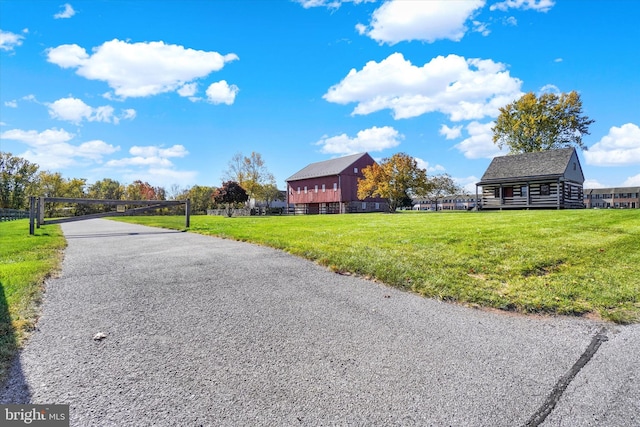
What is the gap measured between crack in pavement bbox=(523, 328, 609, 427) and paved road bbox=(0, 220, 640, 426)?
16mm

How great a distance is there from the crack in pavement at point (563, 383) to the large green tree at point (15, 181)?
6781 cm

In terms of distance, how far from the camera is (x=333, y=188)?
43.6 meters

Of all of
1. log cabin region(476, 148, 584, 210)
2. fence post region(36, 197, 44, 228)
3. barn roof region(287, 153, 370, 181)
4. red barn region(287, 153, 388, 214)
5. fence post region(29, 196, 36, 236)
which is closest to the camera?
fence post region(29, 196, 36, 236)

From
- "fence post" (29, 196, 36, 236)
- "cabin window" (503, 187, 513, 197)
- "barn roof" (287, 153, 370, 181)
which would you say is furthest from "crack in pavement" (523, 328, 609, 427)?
"barn roof" (287, 153, 370, 181)

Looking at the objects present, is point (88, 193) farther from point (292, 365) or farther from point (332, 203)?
point (292, 365)

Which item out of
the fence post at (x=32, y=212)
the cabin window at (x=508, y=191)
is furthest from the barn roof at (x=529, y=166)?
the fence post at (x=32, y=212)

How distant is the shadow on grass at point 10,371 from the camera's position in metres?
2.28

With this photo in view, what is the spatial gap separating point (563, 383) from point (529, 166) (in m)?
33.2

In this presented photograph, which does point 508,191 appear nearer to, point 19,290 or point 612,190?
point 19,290

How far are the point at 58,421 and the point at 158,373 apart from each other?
0.62 meters

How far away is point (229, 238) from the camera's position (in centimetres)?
1057

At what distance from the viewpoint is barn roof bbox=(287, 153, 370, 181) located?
43.6 metres

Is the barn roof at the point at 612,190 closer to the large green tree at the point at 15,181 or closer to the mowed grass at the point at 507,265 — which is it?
the mowed grass at the point at 507,265

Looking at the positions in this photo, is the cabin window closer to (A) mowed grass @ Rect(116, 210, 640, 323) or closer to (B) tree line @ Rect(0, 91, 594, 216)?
(B) tree line @ Rect(0, 91, 594, 216)
